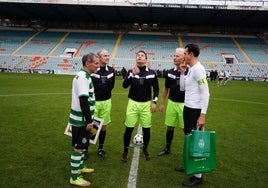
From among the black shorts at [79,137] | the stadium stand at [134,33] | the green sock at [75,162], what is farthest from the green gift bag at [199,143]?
the stadium stand at [134,33]

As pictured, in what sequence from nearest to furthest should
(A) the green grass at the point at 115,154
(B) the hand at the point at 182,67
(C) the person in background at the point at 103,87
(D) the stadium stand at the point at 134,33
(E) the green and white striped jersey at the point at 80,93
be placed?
(E) the green and white striped jersey at the point at 80,93 < (A) the green grass at the point at 115,154 < (B) the hand at the point at 182,67 < (C) the person in background at the point at 103,87 < (D) the stadium stand at the point at 134,33

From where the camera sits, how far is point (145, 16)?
39000 mm

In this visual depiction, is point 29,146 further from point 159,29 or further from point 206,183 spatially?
point 159,29

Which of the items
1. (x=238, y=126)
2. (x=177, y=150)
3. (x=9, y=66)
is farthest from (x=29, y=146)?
(x=9, y=66)

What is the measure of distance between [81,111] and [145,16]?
3653 centimetres

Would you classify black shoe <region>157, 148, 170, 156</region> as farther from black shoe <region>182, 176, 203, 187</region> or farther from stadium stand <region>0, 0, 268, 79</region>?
stadium stand <region>0, 0, 268, 79</region>

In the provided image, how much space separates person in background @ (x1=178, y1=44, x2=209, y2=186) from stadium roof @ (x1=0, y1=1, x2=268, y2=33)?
103ft

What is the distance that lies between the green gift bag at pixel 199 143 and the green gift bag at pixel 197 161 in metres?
0.06

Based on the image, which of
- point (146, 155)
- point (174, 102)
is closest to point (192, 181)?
point (146, 155)

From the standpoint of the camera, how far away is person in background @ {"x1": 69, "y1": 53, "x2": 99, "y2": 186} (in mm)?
4184

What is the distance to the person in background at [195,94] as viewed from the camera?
449 cm

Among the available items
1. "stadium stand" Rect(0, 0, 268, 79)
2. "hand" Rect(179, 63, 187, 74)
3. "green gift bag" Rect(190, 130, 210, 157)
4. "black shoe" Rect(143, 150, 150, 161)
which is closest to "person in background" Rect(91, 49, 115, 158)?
"black shoe" Rect(143, 150, 150, 161)

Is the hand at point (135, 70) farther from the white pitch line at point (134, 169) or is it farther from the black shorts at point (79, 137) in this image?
the white pitch line at point (134, 169)

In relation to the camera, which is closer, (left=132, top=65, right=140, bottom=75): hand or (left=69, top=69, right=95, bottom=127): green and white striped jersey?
(left=69, top=69, right=95, bottom=127): green and white striped jersey
